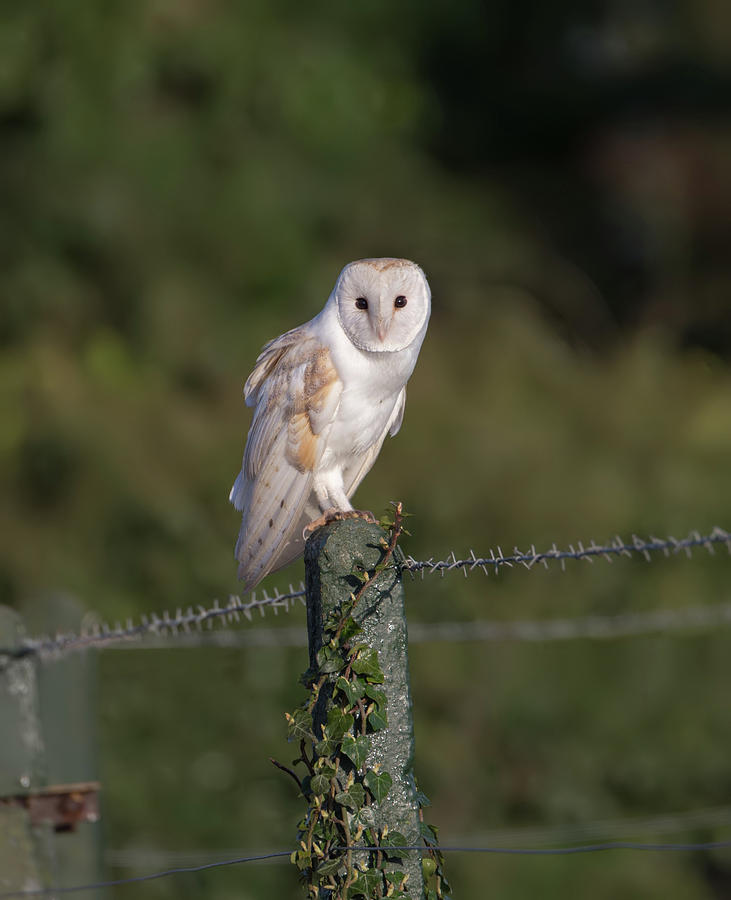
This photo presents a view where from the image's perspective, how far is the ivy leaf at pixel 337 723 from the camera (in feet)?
6.74

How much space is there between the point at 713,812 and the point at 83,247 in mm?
7071

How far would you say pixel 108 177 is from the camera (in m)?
11.5

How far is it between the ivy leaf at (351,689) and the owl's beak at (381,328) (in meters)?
1.24

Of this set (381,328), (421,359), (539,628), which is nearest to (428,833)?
(381,328)

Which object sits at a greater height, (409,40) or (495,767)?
(409,40)

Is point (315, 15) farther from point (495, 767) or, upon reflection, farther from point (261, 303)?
point (495, 767)

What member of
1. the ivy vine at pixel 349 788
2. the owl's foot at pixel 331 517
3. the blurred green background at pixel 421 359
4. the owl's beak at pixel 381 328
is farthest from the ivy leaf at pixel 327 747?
the blurred green background at pixel 421 359

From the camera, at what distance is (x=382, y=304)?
10.3 ft

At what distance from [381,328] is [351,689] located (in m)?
1.26

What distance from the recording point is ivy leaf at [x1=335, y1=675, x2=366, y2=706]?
2049 millimetres

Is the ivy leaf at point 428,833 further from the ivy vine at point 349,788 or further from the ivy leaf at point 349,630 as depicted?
the ivy leaf at point 349,630

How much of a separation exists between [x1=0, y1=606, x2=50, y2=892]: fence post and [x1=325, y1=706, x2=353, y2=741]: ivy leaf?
1.35 metres

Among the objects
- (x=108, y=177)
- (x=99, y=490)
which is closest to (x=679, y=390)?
(x=99, y=490)

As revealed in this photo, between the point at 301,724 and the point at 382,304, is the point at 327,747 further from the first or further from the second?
the point at 382,304
